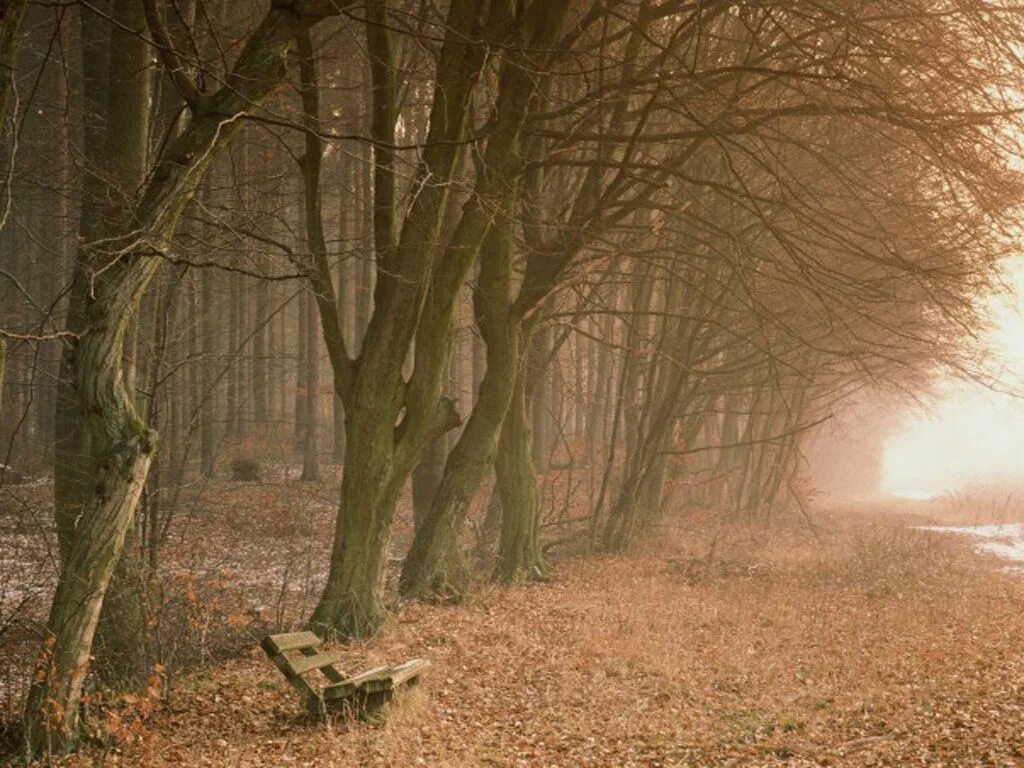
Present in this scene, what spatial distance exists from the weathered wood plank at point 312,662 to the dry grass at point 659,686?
43 cm

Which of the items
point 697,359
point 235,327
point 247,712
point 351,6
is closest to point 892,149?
point 697,359

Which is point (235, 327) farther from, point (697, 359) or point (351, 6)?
point (351, 6)

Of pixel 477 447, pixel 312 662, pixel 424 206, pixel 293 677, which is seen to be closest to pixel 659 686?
pixel 312 662

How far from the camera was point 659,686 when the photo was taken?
992 cm

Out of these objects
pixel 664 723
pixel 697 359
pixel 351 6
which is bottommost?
pixel 664 723

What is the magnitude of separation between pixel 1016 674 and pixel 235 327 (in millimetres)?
20839

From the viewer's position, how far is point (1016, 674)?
9570 millimetres

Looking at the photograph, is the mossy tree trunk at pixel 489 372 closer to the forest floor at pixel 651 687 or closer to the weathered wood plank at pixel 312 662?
the forest floor at pixel 651 687

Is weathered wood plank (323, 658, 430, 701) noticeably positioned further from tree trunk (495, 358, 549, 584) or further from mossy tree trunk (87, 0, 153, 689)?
tree trunk (495, 358, 549, 584)

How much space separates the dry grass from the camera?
766cm

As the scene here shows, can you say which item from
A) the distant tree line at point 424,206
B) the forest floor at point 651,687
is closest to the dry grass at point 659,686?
the forest floor at point 651,687

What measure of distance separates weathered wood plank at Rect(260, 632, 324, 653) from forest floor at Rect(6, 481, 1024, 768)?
547 millimetres

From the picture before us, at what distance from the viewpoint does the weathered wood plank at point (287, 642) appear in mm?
8039

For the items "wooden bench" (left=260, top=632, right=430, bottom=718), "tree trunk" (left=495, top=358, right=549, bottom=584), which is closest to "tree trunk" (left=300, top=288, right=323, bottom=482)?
"tree trunk" (left=495, top=358, right=549, bottom=584)
